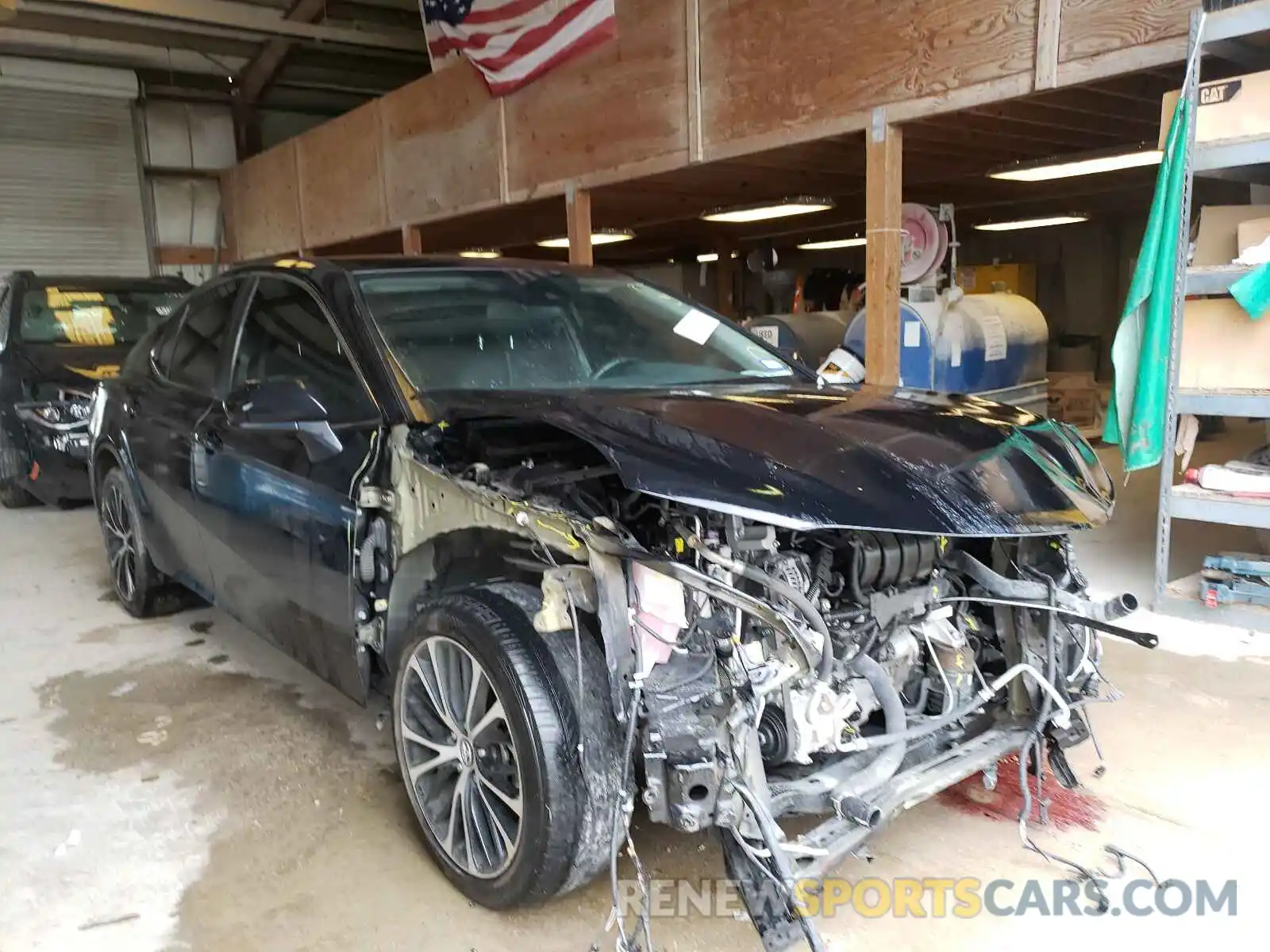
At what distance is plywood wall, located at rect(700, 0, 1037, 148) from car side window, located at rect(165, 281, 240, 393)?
3.19 metres

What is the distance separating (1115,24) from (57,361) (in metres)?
6.81

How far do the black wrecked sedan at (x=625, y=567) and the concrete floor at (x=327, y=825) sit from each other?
21 cm

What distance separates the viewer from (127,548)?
160 inches

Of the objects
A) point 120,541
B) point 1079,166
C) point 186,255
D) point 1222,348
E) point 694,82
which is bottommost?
point 120,541

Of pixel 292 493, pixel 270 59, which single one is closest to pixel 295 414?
pixel 292 493

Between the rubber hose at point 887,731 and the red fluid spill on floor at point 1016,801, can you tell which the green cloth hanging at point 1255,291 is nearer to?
the red fluid spill on floor at point 1016,801

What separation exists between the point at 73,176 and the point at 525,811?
44.1 feet

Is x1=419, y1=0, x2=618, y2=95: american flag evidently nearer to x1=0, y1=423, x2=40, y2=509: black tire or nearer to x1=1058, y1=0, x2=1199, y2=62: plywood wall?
x1=1058, y1=0, x2=1199, y2=62: plywood wall

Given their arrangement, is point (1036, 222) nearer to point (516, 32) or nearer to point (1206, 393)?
point (516, 32)

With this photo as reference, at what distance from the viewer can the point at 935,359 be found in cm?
668

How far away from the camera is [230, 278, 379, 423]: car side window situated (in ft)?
8.13

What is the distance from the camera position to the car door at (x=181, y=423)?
3205mm

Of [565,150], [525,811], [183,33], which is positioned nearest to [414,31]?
[183,33]

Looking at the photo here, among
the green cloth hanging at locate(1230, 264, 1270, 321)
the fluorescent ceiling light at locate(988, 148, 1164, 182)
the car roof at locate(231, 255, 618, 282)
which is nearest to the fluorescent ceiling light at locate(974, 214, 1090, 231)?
the fluorescent ceiling light at locate(988, 148, 1164, 182)
